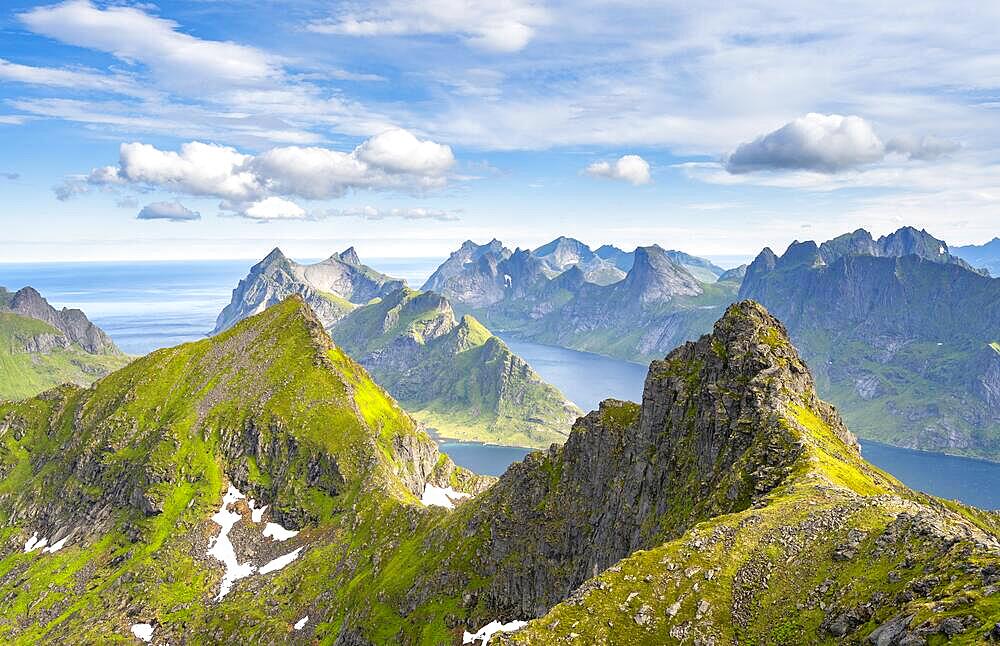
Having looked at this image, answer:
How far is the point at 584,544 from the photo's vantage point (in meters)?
98.7

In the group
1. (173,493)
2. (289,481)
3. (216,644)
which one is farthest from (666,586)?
(173,493)

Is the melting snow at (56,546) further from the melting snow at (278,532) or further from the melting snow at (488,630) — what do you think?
the melting snow at (488,630)

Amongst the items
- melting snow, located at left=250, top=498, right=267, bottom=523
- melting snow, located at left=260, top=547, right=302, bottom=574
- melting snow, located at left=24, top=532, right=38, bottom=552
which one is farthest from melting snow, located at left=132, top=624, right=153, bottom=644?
melting snow, located at left=24, top=532, right=38, bottom=552

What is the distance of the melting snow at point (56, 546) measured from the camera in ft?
619

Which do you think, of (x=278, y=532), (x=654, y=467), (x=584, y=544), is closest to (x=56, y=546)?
(x=278, y=532)

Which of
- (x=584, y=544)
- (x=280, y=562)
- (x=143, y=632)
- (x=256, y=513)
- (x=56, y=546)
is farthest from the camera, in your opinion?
(x=56, y=546)

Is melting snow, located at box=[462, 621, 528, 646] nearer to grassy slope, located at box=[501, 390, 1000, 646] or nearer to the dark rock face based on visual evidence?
the dark rock face

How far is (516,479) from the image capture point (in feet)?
400

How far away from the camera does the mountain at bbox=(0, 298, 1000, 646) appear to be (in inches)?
1660

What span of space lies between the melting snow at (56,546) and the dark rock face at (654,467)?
149m

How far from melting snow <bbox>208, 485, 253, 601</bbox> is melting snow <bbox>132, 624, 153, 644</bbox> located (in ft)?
52.3

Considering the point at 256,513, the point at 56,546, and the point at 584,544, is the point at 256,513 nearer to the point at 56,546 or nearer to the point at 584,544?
the point at 56,546

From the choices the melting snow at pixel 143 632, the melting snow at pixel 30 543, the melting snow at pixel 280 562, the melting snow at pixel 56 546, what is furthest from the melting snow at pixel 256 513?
the melting snow at pixel 30 543

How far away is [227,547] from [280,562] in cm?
2137
